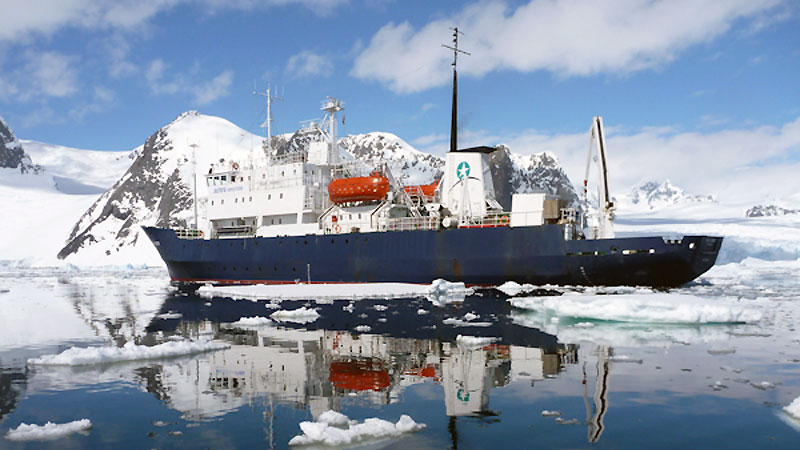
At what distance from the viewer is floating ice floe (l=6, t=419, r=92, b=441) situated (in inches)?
237

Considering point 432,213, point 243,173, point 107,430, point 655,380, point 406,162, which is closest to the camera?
point 107,430

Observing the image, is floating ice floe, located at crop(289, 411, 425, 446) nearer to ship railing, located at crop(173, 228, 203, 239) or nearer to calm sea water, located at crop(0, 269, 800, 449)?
calm sea water, located at crop(0, 269, 800, 449)

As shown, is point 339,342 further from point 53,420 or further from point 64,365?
point 53,420

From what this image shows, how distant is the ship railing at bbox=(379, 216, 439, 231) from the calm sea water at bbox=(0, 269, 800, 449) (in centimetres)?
1348

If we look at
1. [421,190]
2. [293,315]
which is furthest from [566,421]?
[421,190]

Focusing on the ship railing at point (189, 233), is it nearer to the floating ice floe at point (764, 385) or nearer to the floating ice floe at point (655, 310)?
the floating ice floe at point (655, 310)

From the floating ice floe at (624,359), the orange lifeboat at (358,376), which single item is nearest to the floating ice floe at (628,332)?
Answer: the floating ice floe at (624,359)

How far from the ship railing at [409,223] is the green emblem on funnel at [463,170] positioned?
2.67 meters

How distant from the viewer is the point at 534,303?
55.7ft

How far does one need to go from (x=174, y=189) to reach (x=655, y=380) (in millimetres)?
126063

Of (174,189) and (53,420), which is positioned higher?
(174,189)

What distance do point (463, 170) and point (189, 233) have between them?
19.5 meters

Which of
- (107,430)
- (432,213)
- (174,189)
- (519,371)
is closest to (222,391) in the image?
(107,430)

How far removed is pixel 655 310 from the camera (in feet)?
46.4
